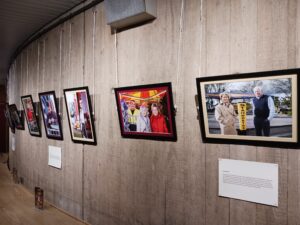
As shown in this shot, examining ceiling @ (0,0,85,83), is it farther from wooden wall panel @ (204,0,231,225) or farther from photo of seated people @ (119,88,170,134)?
wooden wall panel @ (204,0,231,225)

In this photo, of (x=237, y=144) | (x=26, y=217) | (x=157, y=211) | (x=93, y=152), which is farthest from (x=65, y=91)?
(x=237, y=144)

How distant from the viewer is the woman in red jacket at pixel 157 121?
8.72ft

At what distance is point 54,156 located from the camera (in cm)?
458

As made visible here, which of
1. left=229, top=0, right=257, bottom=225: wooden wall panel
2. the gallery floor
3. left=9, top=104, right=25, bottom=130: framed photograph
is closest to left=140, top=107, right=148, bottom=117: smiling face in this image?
left=229, top=0, right=257, bottom=225: wooden wall panel

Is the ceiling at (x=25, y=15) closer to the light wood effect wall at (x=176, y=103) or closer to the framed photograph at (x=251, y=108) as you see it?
the light wood effect wall at (x=176, y=103)

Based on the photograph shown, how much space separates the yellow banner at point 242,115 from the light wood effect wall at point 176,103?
6.9 inches

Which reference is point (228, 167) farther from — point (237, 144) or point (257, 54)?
point (257, 54)

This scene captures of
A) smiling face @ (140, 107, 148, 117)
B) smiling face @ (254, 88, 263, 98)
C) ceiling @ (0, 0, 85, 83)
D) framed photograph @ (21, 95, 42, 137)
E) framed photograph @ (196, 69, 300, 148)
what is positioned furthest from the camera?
framed photograph @ (21, 95, 42, 137)

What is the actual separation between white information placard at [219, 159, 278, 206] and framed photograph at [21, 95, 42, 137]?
384 cm

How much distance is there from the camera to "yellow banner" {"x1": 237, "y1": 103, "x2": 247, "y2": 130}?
2.06m

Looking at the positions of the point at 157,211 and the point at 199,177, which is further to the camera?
the point at 157,211

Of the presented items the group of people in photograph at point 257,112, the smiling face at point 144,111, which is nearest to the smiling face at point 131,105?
the smiling face at point 144,111

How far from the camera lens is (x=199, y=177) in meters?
2.41

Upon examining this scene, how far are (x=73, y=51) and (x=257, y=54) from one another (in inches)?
108
